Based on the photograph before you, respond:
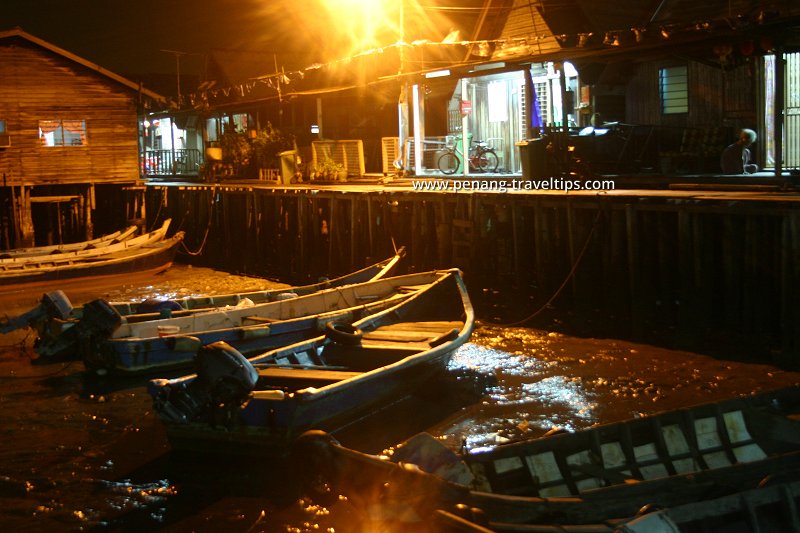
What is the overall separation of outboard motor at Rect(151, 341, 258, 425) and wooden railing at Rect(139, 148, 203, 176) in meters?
32.0

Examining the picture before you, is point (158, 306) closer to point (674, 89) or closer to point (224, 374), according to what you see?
point (224, 374)

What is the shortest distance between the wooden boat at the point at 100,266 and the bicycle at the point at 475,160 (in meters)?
7.69

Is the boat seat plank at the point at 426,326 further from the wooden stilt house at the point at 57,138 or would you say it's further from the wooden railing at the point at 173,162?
the wooden railing at the point at 173,162

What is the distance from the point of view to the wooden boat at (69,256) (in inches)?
763

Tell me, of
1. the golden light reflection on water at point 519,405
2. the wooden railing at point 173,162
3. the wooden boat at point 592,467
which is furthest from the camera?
the wooden railing at point 173,162

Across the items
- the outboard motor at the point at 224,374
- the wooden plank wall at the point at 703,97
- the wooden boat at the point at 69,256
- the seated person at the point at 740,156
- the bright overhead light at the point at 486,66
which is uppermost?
the bright overhead light at the point at 486,66

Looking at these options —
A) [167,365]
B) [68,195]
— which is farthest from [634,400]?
[68,195]

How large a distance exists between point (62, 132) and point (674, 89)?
58.7 feet

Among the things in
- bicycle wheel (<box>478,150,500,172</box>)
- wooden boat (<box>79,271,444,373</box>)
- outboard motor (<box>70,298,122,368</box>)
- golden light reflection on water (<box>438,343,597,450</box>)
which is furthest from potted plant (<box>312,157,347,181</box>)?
outboard motor (<box>70,298,122,368</box>)

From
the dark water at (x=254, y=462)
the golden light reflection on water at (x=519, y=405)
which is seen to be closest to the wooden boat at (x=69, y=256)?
the dark water at (x=254, y=462)

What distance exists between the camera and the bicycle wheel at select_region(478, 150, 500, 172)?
2267 cm

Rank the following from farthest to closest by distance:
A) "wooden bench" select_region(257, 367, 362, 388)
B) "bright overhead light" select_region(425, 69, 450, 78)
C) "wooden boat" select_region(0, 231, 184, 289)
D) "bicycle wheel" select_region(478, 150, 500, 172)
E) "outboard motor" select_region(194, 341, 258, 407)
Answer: "bicycle wheel" select_region(478, 150, 500, 172) < "bright overhead light" select_region(425, 69, 450, 78) < "wooden boat" select_region(0, 231, 184, 289) < "wooden bench" select_region(257, 367, 362, 388) < "outboard motor" select_region(194, 341, 258, 407)

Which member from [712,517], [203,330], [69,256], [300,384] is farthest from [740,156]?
[69,256]

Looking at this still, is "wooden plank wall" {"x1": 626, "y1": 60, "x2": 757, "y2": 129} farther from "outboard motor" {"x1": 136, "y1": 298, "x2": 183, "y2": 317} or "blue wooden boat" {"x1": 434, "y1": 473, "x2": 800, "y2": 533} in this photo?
"blue wooden boat" {"x1": 434, "y1": 473, "x2": 800, "y2": 533}
